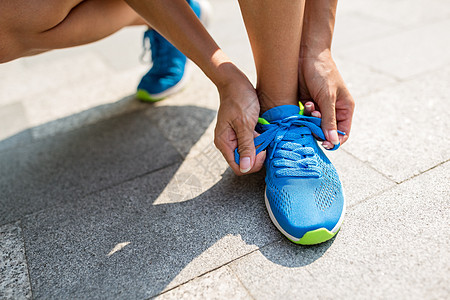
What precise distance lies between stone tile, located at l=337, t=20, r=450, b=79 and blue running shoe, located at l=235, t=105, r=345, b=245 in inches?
31.1

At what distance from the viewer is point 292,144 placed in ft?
A: 3.49

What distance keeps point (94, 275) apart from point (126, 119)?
0.85 m

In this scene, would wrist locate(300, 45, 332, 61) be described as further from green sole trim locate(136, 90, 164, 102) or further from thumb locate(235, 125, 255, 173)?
green sole trim locate(136, 90, 164, 102)

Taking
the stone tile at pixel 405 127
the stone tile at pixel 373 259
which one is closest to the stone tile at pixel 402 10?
the stone tile at pixel 405 127

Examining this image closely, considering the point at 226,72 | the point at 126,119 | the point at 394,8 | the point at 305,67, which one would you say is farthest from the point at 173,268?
the point at 394,8

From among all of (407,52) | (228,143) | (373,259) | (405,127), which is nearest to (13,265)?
(228,143)

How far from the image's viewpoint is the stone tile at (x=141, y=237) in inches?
35.9

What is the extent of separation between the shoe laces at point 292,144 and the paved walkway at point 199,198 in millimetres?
128

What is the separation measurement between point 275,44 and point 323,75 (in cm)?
16

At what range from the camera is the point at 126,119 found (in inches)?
65.6

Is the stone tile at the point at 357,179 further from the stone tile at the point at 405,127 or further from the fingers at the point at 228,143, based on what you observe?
the fingers at the point at 228,143

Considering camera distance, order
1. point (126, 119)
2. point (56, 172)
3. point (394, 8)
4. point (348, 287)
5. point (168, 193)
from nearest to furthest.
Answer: point (348, 287)
point (168, 193)
point (56, 172)
point (126, 119)
point (394, 8)

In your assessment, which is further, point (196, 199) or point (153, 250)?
point (196, 199)

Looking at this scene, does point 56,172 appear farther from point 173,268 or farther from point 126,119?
point 173,268
